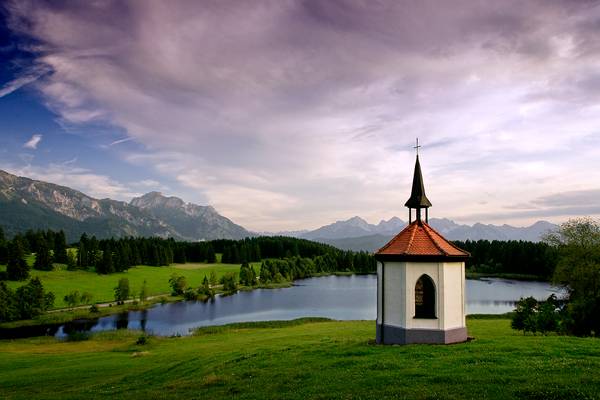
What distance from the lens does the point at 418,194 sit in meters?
26.7

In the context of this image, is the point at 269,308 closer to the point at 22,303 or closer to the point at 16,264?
the point at 22,303

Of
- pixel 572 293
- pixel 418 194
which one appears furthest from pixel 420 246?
pixel 572 293

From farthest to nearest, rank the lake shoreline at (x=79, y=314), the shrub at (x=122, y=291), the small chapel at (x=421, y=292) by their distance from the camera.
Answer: the shrub at (x=122, y=291)
the lake shoreline at (x=79, y=314)
the small chapel at (x=421, y=292)

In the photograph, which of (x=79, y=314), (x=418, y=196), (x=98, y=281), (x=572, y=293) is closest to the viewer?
(x=418, y=196)

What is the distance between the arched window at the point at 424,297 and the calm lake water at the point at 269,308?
1716 inches

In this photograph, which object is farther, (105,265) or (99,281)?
(105,265)

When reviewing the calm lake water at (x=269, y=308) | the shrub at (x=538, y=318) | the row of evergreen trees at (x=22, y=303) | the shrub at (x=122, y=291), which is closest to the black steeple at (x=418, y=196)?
the shrub at (x=538, y=318)

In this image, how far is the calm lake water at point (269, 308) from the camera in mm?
68312

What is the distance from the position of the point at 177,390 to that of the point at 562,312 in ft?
84.1

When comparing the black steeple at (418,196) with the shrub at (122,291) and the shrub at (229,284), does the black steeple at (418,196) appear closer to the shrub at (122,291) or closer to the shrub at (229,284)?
the shrub at (122,291)

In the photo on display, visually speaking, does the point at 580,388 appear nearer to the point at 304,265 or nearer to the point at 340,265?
the point at 304,265

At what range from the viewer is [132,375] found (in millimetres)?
24297

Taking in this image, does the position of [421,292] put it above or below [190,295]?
above

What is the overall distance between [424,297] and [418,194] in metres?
6.38
